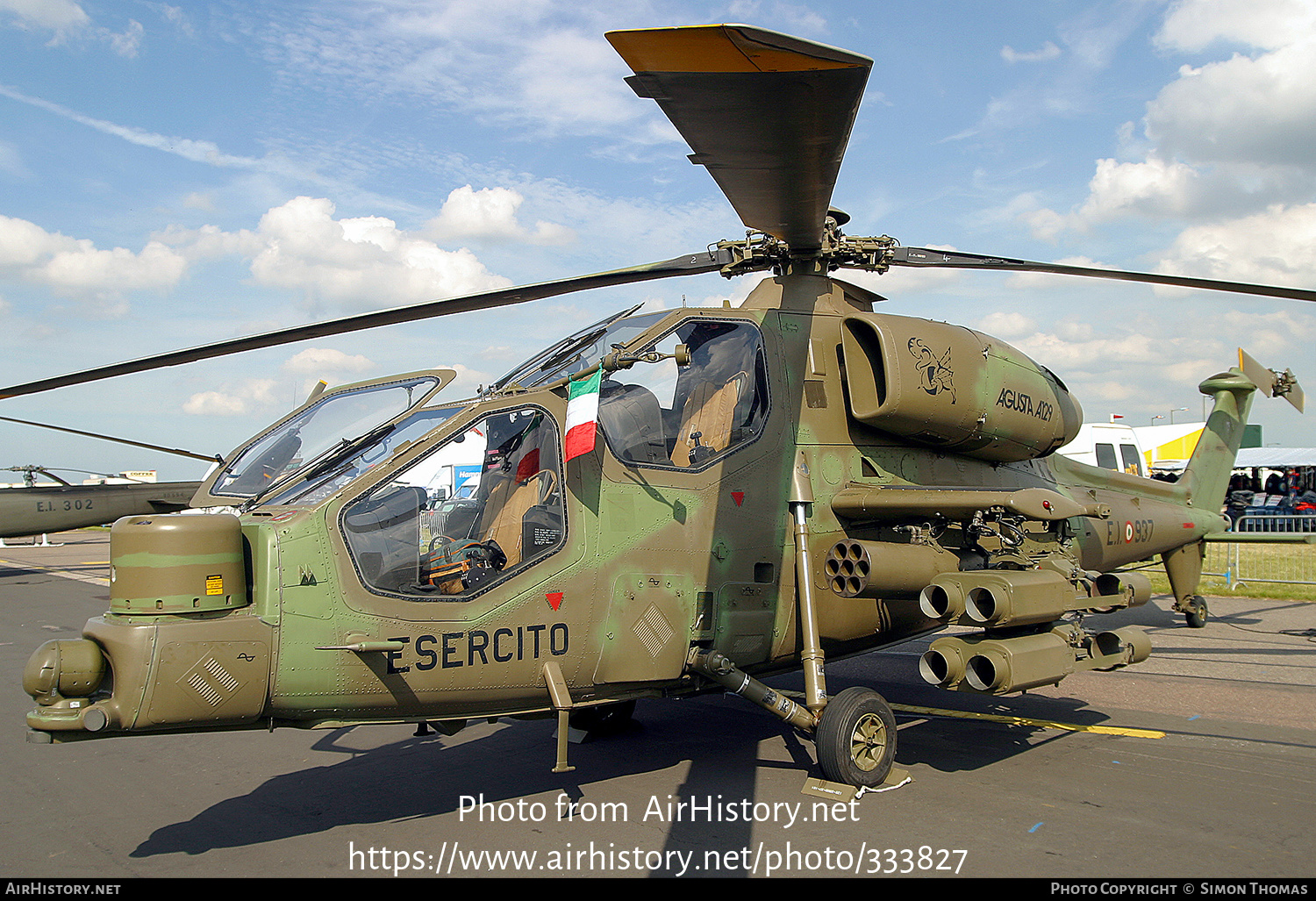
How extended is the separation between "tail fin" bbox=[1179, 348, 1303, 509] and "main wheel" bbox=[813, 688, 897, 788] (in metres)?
7.21

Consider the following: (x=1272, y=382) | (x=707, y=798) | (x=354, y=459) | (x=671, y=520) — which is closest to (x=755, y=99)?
(x=671, y=520)

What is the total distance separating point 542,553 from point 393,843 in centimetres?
179

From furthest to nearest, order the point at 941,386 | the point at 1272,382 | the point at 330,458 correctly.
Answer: the point at 1272,382, the point at 941,386, the point at 330,458

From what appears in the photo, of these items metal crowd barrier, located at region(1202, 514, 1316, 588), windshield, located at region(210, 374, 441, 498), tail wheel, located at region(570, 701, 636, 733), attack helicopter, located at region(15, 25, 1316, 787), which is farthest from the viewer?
metal crowd barrier, located at region(1202, 514, 1316, 588)

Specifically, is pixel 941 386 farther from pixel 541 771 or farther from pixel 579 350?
pixel 541 771

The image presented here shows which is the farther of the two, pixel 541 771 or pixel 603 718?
pixel 603 718

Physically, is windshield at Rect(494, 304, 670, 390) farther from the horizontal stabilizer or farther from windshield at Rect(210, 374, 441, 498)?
the horizontal stabilizer

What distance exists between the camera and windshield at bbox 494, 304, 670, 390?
5.73 meters

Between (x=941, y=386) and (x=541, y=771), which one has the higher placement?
(x=941, y=386)

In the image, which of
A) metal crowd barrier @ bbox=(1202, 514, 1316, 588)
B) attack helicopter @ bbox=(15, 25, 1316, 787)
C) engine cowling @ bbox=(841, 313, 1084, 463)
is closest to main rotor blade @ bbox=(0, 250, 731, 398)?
attack helicopter @ bbox=(15, 25, 1316, 787)

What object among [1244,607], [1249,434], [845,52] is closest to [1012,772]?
[845,52]

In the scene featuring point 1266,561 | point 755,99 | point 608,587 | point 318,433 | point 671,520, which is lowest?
point 1266,561

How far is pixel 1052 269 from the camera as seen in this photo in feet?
23.2

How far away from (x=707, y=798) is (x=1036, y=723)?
3.51 m
